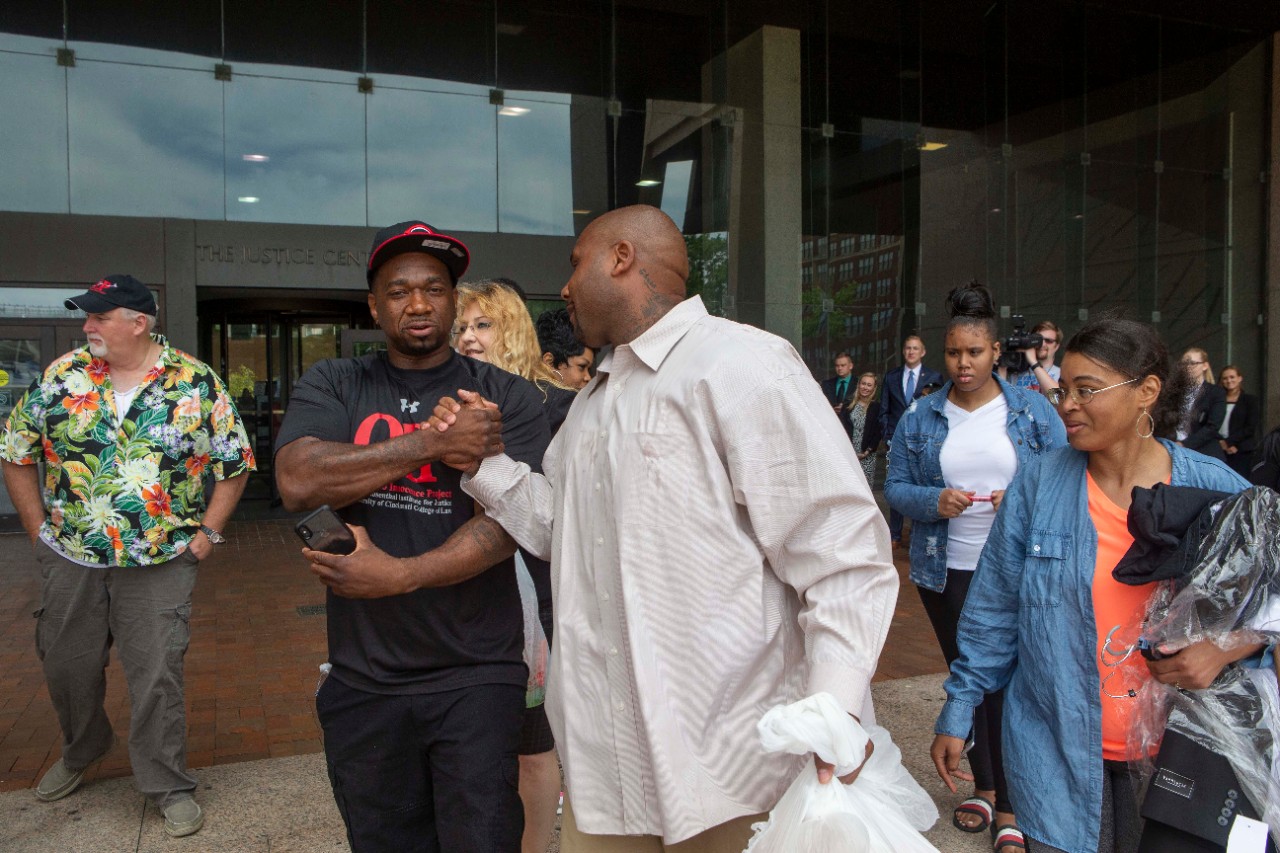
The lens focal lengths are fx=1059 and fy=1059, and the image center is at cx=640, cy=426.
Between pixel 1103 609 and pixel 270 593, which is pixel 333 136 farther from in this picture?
pixel 1103 609

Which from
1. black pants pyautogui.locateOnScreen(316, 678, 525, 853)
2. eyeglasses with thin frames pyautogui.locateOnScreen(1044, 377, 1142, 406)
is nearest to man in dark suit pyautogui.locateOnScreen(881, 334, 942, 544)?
eyeglasses with thin frames pyautogui.locateOnScreen(1044, 377, 1142, 406)

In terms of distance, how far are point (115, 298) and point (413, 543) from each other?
86.0 inches

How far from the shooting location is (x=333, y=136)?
39.5ft

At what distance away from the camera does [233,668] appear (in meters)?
6.21

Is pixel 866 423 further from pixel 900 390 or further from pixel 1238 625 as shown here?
pixel 1238 625

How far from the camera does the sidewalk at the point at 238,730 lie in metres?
3.93

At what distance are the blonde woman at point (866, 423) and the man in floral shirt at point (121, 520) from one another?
7.75 meters

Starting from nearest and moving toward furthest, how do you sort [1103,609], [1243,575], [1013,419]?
[1243,575] < [1103,609] < [1013,419]

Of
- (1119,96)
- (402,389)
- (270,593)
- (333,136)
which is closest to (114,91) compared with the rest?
(333,136)

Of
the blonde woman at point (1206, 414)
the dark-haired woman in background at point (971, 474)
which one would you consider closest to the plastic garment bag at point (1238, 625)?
the dark-haired woman in background at point (971, 474)

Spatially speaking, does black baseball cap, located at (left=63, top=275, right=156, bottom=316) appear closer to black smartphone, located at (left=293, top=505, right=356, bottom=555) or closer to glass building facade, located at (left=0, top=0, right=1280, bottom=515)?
black smartphone, located at (left=293, top=505, right=356, bottom=555)

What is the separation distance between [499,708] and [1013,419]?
2.51m

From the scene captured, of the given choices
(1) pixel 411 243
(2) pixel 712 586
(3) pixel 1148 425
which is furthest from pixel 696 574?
(3) pixel 1148 425

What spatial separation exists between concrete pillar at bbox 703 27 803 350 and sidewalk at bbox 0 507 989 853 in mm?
5812
